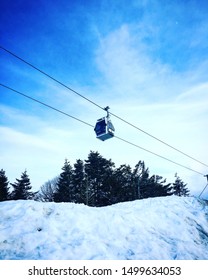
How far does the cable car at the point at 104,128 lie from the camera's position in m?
8.59

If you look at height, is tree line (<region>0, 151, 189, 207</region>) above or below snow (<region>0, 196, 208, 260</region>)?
above

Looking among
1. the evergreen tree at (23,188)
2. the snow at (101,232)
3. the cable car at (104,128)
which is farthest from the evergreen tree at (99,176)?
the cable car at (104,128)

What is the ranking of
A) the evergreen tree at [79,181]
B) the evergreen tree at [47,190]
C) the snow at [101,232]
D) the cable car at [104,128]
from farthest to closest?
1. the evergreen tree at [47,190]
2. the evergreen tree at [79,181]
3. the cable car at [104,128]
4. the snow at [101,232]

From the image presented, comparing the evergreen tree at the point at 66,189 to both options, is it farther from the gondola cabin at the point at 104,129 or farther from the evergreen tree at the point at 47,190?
the gondola cabin at the point at 104,129

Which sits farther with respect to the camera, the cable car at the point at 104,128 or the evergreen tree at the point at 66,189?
the evergreen tree at the point at 66,189

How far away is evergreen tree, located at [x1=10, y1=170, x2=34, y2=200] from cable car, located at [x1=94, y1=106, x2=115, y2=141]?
33.8m

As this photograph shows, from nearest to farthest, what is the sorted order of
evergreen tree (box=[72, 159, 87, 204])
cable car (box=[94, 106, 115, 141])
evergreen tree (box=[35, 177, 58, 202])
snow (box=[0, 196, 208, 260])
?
snow (box=[0, 196, 208, 260]) < cable car (box=[94, 106, 115, 141]) < evergreen tree (box=[72, 159, 87, 204]) < evergreen tree (box=[35, 177, 58, 202])

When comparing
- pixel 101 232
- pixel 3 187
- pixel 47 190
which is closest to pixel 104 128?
pixel 101 232

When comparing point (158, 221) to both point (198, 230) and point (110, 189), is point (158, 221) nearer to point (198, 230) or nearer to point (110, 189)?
point (198, 230)

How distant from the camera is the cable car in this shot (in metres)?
8.59

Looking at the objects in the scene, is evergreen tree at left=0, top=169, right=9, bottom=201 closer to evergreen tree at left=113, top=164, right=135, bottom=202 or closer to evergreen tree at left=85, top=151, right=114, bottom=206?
evergreen tree at left=85, top=151, right=114, bottom=206

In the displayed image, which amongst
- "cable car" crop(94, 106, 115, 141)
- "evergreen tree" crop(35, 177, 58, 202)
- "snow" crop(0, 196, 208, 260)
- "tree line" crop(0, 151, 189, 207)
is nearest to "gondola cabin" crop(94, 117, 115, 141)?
"cable car" crop(94, 106, 115, 141)

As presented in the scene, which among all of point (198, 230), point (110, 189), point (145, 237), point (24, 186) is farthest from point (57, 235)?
point (24, 186)
